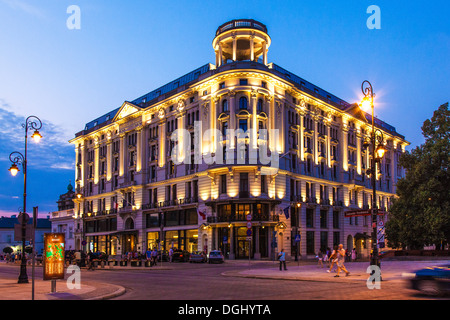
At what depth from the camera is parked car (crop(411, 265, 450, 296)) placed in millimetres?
15383

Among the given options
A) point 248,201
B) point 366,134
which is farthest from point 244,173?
point 366,134

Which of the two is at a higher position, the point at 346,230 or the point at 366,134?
the point at 366,134

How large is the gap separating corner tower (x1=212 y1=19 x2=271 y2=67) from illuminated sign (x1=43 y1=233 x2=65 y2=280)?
143 feet

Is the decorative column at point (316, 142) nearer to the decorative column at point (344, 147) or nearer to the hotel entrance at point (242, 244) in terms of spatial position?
the decorative column at point (344, 147)

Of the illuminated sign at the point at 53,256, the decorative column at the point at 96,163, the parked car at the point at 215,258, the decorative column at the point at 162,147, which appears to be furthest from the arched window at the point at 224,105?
the illuminated sign at the point at 53,256

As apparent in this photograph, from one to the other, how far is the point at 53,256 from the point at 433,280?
13.9 m

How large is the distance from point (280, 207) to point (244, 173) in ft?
21.5

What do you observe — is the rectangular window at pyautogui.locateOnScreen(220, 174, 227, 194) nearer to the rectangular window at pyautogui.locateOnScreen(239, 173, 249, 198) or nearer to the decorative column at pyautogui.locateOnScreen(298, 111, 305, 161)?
the rectangular window at pyautogui.locateOnScreen(239, 173, 249, 198)

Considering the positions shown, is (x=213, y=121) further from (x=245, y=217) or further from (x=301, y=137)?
(x=301, y=137)

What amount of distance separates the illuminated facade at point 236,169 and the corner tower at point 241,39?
133 mm

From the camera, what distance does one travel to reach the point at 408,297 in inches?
606

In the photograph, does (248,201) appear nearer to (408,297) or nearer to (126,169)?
(126,169)
